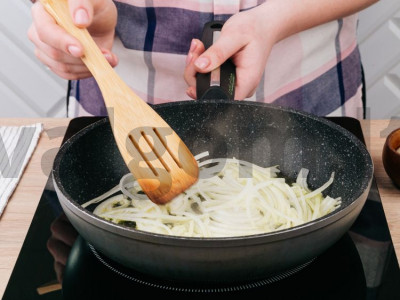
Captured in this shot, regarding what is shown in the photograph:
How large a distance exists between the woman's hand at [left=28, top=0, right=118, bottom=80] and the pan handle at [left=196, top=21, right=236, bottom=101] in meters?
0.18

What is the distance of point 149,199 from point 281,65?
2.05 feet

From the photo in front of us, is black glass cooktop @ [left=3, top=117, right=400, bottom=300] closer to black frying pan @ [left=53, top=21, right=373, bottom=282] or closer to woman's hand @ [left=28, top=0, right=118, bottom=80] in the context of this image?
black frying pan @ [left=53, top=21, right=373, bottom=282]

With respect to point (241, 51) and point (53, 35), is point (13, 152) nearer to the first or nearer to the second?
point (53, 35)

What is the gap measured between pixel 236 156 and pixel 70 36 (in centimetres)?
41

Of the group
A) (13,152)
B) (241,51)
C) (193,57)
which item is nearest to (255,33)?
(241,51)

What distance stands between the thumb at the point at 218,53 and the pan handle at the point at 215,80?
2 centimetres

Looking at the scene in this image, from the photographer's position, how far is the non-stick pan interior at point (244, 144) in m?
0.98

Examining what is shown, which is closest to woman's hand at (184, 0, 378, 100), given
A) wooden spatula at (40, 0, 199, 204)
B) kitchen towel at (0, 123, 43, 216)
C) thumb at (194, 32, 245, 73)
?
thumb at (194, 32, 245, 73)

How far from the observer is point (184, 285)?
0.80 m

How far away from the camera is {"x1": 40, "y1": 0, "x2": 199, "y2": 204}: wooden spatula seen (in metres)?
0.93

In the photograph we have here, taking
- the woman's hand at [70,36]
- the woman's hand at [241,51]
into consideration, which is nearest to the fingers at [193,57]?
the woman's hand at [241,51]

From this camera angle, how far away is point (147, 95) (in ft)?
4.76

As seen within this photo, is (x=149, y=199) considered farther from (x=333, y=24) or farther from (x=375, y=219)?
(x=333, y=24)

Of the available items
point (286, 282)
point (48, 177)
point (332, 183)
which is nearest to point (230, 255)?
point (286, 282)
